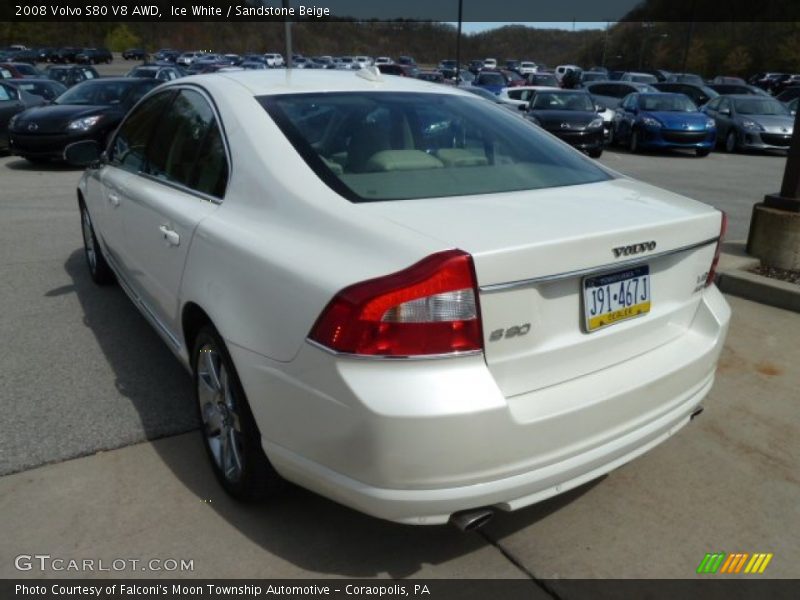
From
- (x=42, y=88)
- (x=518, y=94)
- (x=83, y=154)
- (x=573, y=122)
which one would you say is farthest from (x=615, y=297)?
(x=42, y=88)

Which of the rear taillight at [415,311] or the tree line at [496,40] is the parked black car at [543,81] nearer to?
the tree line at [496,40]

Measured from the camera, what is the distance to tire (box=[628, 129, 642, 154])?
53.4 ft

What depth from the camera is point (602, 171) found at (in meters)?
3.03

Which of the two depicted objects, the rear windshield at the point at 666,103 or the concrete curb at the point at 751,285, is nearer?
the concrete curb at the point at 751,285

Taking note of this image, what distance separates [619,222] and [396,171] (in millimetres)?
843

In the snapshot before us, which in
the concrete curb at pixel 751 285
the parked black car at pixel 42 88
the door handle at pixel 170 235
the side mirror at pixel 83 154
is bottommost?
the concrete curb at pixel 751 285

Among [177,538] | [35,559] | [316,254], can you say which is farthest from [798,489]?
[35,559]

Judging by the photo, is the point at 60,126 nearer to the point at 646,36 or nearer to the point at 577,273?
the point at 577,273

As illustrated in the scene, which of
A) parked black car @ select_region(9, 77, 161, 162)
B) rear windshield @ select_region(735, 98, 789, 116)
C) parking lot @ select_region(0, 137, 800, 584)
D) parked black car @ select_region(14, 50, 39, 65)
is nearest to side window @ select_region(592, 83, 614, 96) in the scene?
rear windshield @ select_region(735, 98, 789, 116)

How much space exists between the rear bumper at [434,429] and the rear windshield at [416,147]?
0.67m

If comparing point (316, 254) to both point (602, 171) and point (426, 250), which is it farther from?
point (602, 171)

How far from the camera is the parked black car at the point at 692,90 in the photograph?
21.2 metres

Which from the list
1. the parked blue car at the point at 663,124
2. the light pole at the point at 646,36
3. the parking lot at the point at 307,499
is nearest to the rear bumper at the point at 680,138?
the parked blue car at the point at 663,124

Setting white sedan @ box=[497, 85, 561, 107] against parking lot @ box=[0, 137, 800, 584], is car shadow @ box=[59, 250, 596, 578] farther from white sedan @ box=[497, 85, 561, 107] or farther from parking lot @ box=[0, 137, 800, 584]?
white sedan @ box=[497, 85, 561, 107]
